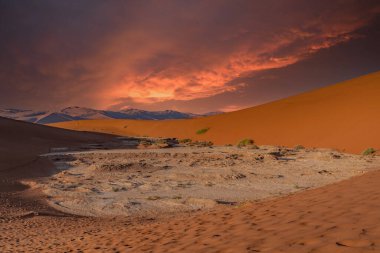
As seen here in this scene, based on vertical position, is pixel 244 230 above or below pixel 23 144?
below

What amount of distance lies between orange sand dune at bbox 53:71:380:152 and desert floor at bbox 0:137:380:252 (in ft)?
22.8

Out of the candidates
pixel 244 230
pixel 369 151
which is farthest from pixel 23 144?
pixel 244 230

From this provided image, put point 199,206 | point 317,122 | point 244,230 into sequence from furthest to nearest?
point 317,122 → point 199,206 → point 244,230

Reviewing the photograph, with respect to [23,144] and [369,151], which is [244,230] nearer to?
[369,151]

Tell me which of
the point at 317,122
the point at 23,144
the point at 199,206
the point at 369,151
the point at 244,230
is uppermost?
the point at 317,122

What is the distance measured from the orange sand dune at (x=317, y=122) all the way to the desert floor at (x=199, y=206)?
693 centimetres

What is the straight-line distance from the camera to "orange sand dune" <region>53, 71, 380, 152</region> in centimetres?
2880

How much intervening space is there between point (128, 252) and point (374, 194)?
521cm

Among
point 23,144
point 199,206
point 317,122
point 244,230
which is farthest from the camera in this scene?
point 317,122

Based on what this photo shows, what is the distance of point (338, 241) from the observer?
4.93 metres

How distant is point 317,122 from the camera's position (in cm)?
3512

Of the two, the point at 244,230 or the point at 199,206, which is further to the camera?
the point at 199,206

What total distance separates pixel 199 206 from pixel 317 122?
25.6m

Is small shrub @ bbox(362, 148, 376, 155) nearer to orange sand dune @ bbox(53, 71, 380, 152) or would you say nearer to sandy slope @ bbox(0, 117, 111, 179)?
orange sand dune @ bbox(53, 71, 380, 152)
